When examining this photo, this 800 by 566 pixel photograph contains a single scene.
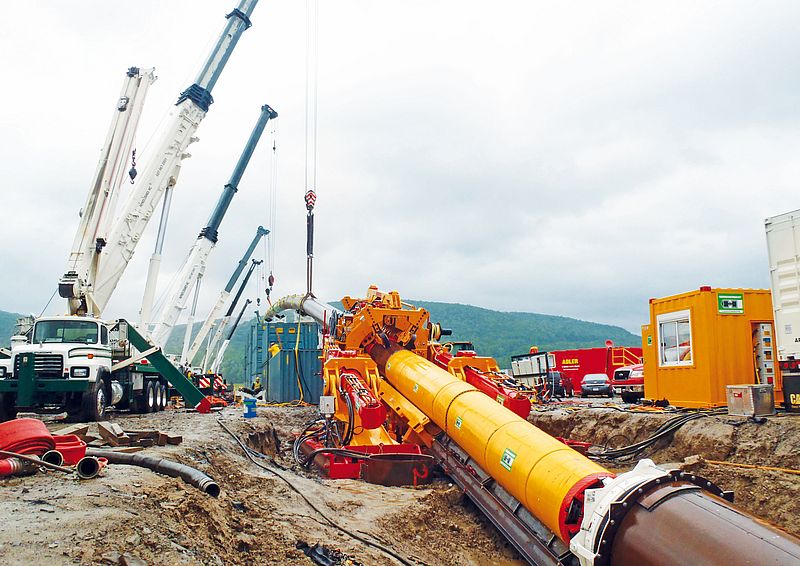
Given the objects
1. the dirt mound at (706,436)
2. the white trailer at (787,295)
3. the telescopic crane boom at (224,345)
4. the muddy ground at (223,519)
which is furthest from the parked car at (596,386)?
the telescopic crane boom at (224,345)

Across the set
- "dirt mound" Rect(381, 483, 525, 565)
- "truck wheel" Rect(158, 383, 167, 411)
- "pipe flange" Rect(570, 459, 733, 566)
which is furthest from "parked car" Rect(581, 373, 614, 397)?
"pipe flange" Rect(570, 459, 733, 566)

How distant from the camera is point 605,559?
162 inches

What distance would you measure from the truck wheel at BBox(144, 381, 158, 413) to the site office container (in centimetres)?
1314

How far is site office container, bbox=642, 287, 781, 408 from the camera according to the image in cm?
1130

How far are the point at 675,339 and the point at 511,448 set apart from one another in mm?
7890

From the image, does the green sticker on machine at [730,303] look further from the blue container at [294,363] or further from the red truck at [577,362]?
the blue container at [294,363]

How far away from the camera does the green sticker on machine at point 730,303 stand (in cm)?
1143

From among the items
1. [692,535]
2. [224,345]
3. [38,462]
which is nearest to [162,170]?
[38,462]

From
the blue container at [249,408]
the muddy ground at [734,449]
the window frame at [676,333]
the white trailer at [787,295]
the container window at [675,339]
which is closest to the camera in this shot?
the muddy ground at [734,449]

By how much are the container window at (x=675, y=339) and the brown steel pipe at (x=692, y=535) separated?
340 inches

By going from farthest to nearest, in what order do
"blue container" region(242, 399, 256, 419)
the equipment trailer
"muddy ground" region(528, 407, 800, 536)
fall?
1. "blue container" region(242, 399, 256, 419)
2. the equipment trailer
3. "muddy ground" region(528, 407, 800, 536)

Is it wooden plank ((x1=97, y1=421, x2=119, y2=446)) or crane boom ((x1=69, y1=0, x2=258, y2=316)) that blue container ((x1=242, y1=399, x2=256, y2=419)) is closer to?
crane boom ((x1=69, y1=0, x2=258, y2=316))

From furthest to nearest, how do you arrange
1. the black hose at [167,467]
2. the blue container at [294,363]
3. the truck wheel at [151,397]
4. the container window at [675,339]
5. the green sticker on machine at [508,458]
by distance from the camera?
the blue container at [294,363], the truck wheel at [151,397], the container window at [675,339], the green sticker on machine at [508,458], the black hose at [167,467]

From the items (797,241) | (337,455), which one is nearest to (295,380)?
(337,455)
